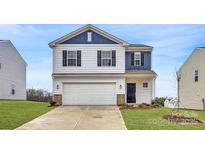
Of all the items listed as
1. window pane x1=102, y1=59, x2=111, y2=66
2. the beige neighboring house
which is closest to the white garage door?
window pane x1=102, y1=59, x2=111, y2=66

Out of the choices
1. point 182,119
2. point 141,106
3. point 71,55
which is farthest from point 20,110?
point 182,119

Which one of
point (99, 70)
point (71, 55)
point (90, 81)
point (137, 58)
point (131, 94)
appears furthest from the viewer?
point (99, 70)

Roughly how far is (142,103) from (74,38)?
3.18 meters

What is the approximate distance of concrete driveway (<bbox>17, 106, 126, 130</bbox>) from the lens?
12.1 metres

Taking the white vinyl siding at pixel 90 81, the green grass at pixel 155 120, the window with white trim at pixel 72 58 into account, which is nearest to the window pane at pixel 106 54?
the white vinyl siding at pixel 90 81

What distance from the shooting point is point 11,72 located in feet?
41.8

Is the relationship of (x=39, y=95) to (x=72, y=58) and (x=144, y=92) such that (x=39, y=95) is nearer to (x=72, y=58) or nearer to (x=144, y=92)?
(x=72, y=58)

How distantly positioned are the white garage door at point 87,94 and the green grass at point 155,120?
3.78ft

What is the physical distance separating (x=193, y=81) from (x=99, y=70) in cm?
344

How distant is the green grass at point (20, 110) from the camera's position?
1252 cm
